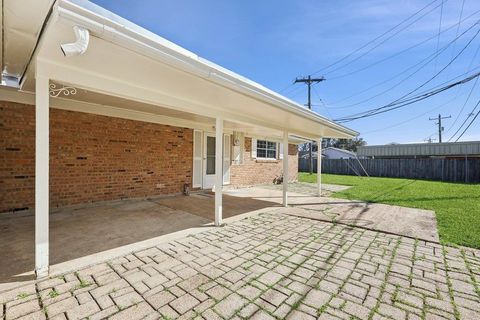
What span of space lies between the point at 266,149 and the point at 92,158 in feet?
26.7

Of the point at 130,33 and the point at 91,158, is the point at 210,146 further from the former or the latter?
the point at 130,33

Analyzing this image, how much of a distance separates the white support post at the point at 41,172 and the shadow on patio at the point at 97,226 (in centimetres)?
Result: 24

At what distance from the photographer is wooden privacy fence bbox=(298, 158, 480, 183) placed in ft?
48.6

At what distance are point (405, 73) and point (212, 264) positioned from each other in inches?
594

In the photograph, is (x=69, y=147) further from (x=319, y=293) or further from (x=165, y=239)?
(x=319, y=293)

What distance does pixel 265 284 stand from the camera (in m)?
2.57

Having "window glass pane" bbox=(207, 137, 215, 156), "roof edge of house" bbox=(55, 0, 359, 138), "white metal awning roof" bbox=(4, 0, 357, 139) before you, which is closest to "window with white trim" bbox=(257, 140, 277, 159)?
"window glass pane" bbox=(207, 137, 215, 156)

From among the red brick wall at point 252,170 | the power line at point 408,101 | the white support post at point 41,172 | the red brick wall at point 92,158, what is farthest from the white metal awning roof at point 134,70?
the power line at point 408,101

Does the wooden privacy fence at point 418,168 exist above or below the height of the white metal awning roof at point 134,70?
below

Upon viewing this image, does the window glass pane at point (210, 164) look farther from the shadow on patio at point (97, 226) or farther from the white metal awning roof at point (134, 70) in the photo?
the white metal awning roof at point (134, 70)

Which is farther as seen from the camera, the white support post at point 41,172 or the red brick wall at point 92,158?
the red brick wall at point 92,158

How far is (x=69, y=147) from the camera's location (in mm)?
5395

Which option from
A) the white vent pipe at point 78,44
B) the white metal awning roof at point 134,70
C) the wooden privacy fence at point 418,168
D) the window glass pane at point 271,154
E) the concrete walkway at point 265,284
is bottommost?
the concrete walkway at point 265,284

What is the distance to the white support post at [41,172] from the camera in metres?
2.54
